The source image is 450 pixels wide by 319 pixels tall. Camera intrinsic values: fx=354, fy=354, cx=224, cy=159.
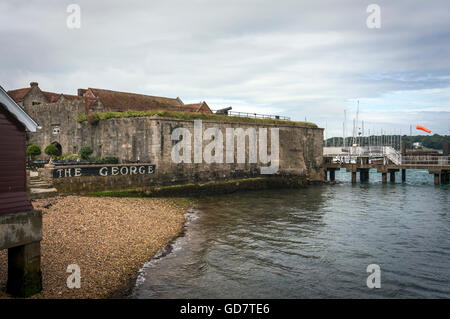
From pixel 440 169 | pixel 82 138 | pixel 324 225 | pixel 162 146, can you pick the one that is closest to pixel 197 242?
pixel 324 225

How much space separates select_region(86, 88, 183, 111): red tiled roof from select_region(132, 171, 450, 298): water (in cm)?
1640

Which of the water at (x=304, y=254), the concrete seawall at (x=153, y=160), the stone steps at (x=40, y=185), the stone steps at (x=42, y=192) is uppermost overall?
the concrete seawall at (x=153, y=160)

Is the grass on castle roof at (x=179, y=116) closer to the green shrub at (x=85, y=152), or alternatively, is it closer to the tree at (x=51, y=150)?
the green shrub at (x=85, y=152)

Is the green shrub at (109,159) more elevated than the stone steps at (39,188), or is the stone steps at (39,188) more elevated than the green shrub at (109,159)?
the green shrub at (109,159)

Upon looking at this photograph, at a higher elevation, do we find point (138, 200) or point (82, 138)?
point (82, 138)

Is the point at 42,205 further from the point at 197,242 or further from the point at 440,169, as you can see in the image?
the point at 440,169

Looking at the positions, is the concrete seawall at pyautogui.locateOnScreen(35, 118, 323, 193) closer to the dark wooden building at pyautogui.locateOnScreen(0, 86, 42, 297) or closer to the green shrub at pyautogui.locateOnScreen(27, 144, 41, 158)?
the green shrub at pyautogui.locateOnScreen(27, 144, 41, 158)

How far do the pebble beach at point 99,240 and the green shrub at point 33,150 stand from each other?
1540cm

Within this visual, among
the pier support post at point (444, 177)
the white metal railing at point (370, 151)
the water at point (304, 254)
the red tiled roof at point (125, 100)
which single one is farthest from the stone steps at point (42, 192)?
the pier support post at point (444, 177)

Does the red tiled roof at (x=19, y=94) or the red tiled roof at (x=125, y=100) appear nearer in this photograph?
the red tiled roof at (x=125, y=100)

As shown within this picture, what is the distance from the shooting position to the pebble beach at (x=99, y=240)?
10.4 meters

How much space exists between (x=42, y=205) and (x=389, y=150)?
38.7 meters

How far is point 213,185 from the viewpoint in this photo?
32.3 meters

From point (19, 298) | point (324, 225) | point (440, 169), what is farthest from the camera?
point (440, 169)
